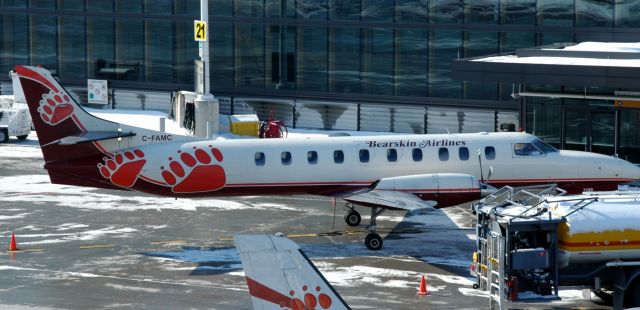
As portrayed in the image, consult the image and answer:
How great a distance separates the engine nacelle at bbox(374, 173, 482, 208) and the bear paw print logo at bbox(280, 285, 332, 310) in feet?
49.6

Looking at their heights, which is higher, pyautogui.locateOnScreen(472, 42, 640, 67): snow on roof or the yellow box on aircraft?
pyautogui.locateOnScreen(472, 42, 640, 67): snow on roof

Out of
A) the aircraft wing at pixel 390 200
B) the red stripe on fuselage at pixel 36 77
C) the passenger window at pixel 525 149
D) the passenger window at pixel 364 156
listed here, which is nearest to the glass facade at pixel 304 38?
the passenger window at pixel 525 149

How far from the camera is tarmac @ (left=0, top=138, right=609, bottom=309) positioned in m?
27.6

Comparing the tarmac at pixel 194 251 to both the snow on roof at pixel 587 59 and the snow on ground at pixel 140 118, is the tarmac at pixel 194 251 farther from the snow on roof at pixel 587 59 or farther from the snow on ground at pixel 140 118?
the snow on ground at pixel 140 118

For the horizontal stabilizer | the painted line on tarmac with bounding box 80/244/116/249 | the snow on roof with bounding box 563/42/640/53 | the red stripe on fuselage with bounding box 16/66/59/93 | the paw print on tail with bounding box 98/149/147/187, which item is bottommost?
the painted line on tarmac with bounding box 80/244/116/249

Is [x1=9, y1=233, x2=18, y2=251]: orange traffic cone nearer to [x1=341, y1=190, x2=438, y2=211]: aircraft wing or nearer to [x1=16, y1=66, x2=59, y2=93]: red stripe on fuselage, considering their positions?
[x1=16, y1=66, x2=59, y2=93]: red stripe on fuselage

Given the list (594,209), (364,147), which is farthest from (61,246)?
(594,209)

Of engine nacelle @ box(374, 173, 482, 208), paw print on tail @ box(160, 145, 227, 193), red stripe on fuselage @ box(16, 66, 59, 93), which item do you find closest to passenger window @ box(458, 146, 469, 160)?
engine nacelle @ box(374, 173, 482, 208)

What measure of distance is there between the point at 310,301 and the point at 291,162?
1608 centimetres

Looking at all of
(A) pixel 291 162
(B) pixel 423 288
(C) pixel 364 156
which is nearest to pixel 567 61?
(C) pixel 364 156

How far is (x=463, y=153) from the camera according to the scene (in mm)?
34438

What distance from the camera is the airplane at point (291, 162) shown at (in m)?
33.9

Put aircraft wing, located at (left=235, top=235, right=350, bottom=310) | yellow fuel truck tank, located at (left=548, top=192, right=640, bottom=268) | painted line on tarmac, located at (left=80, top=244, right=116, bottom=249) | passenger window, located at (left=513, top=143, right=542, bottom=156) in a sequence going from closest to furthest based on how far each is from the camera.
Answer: aircraft wing, located at (left=235, top=235, right=350, bottom=310) < yellow fuel truck tank, located at (left=548, top=192, right=640, bottom=268) < painted line on tarmac, located at (left=80, top=244, right=116, bottom=249) < passenger window, located at (left=513, top=143, right=542, bottom=156)

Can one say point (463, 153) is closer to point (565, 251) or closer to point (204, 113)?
point (565, 251)
